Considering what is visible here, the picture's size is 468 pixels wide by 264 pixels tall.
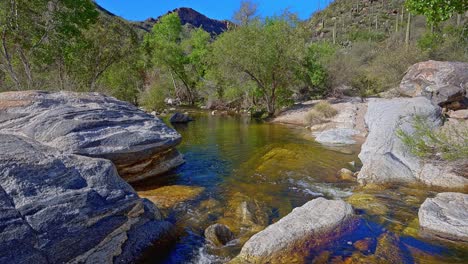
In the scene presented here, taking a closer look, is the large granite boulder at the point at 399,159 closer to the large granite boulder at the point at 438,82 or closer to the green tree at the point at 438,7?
the green tree at the point at 438,7

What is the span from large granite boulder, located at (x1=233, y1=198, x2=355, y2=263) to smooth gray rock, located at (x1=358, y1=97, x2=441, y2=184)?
299 centimetres

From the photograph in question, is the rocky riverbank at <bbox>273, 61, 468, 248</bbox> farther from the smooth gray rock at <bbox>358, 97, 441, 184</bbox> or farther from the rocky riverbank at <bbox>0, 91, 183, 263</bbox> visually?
the rocky riverbank at <bbox>0, 91, 183, 263</bbox>

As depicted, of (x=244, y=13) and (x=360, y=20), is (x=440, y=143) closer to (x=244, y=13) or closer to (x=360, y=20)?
(x=244, y=13)

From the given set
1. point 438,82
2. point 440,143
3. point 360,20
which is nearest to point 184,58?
point 438,82

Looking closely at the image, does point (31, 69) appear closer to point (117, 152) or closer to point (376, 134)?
point (117, 152)

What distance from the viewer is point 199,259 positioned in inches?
218

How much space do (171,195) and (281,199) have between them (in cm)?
287

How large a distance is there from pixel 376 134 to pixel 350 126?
7.39 m

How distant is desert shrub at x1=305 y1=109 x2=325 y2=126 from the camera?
823 inches

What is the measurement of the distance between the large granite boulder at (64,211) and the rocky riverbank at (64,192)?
0.04 ft

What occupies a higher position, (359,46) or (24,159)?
(359,46)

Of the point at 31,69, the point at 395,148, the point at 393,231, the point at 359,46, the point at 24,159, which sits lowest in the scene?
the point at 393,231

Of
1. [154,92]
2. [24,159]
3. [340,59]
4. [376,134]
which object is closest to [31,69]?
[154,92]

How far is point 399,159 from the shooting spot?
31.8 ft
